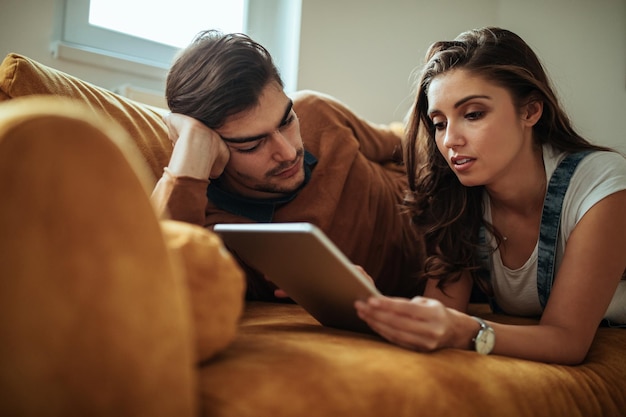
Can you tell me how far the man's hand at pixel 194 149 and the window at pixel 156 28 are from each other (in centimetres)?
80

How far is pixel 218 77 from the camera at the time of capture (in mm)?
1311

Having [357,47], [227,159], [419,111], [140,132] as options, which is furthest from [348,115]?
[357,47]

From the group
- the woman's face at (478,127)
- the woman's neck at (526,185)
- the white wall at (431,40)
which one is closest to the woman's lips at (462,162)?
the woman's face at (478,127)

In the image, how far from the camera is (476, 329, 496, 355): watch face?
89cm

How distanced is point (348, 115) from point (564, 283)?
3.08 ft

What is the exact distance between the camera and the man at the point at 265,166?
1.27 metres

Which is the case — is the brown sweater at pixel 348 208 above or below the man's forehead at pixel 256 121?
below

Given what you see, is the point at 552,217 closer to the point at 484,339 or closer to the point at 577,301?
the point at 577,301

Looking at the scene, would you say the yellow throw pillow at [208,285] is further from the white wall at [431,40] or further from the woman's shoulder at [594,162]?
the white wall at [431,40]

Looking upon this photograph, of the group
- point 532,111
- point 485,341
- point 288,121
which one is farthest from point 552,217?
point 288,121

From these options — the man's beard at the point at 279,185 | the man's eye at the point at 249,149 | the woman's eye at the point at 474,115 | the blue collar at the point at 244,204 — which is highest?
the woman's eye at the point at 474,115

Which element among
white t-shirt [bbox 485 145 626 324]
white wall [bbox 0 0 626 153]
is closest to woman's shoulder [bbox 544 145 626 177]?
white t-shirt [bbox 485 145 626 324]

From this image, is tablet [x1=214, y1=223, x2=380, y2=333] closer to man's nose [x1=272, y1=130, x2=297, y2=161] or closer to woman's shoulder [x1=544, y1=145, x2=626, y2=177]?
man's nose [x1=272, y1=130, x2=297, y2=161]

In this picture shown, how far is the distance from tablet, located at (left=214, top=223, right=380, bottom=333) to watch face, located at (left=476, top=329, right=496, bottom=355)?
181mm
